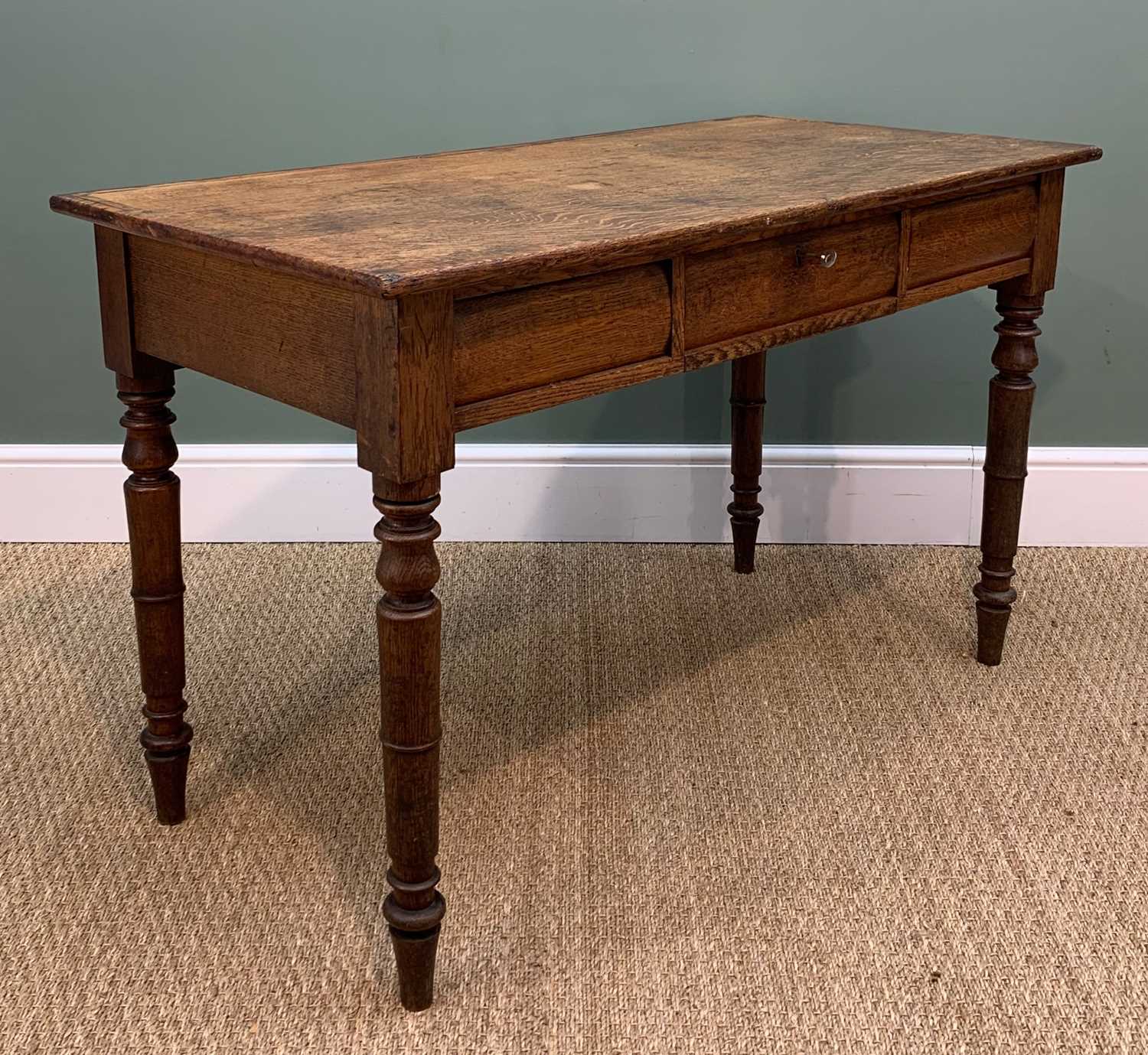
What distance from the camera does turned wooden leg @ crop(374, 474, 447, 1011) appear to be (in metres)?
1.36

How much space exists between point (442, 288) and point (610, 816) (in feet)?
2.86

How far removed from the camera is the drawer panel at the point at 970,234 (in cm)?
183

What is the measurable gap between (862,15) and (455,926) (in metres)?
1.71

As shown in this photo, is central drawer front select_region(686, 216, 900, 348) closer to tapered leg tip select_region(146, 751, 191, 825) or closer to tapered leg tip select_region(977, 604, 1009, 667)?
tapered leg tip select_region(977, 604, 1009, 667)

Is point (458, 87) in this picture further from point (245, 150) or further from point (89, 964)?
point (89, 964)

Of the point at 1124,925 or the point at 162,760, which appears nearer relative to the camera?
the point at 1124,925

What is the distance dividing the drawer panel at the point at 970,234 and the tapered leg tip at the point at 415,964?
1.00 metres

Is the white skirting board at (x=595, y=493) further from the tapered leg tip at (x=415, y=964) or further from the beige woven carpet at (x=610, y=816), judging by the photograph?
the tapered leg tip at (x=415, y=964)

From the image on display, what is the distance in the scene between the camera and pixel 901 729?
2.11 metres

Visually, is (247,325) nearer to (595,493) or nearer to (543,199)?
(543,199)

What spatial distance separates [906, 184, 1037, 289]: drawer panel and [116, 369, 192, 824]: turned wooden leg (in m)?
0.95

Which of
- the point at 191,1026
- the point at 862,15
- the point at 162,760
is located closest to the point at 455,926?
the point at 191,1026

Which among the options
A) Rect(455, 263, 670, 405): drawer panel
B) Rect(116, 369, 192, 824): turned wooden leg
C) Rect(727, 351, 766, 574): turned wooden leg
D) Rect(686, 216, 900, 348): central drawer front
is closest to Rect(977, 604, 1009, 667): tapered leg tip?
Rect(727, 351, 766, 574): turned wooden leg

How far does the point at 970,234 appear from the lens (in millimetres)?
1918
